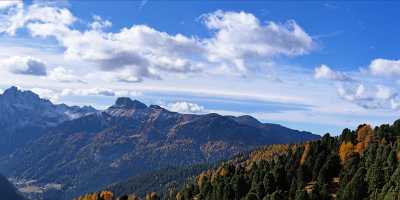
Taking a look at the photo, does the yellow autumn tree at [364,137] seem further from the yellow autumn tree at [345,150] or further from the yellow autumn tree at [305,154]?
the yellow autumn tree at [305,154]

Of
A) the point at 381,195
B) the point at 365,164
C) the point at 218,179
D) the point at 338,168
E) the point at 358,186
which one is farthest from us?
the point at 218,179

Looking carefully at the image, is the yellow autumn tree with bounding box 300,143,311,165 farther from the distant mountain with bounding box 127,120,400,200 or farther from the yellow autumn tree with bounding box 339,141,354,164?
the yellow autumn tree with bounding box 339,141,354,164

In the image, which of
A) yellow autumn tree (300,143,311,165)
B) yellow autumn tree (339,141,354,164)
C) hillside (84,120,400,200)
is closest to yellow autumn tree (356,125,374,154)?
hillside (84,120,400,200)

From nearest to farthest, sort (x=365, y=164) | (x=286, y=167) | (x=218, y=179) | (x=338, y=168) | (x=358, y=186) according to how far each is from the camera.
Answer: (x=358, y=186), (x=365, y=164), (x=338, y=168), (x=286, y=167), (x=218, y=179)

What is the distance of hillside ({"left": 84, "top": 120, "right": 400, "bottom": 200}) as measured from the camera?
12050cm

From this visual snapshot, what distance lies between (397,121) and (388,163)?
180 feet

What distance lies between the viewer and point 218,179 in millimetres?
181875

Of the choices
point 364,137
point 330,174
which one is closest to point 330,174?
point 330,174

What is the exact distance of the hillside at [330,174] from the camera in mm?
120500

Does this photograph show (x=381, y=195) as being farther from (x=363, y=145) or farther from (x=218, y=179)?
(x=218, y=179)

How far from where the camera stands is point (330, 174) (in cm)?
15038

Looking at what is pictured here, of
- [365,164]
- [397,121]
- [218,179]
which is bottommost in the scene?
[218,179]

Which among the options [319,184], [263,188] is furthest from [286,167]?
[319,184]

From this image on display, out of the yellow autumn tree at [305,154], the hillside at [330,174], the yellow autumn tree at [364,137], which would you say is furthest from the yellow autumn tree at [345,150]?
the yellow autumn tree at [305,154]
